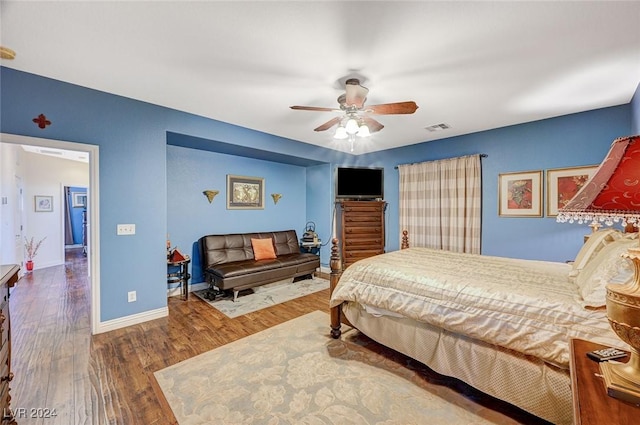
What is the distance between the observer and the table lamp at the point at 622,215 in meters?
0.84

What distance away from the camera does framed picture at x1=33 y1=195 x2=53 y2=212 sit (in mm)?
6150

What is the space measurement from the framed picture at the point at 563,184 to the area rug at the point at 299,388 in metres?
3.00

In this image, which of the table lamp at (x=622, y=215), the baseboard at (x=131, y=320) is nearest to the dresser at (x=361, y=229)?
the baseboard at (x=131, y=320)

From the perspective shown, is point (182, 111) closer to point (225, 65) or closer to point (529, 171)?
point (225, 65)

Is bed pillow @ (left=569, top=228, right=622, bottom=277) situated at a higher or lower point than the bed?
higher

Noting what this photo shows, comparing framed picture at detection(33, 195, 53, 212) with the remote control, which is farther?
framed picture at detection(33, 195, 53, 212)

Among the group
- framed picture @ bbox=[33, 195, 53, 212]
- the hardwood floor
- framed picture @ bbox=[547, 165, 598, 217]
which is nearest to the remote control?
the hardwood floor

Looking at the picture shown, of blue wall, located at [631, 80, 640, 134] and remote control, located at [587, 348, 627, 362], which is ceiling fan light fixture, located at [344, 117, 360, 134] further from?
blue wall, located at [631, 80, 640, 134]

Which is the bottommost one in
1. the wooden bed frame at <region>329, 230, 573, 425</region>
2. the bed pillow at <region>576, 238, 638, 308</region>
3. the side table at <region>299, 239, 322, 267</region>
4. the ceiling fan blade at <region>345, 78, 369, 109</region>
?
the wooden bed frame at <region>329, 230, 573, 425</region>

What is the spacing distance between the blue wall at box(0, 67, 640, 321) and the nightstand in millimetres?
3224

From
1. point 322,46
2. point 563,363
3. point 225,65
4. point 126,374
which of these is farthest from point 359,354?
point 225,65

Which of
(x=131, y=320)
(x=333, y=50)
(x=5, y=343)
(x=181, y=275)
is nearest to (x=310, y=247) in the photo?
(x=181, y=275)

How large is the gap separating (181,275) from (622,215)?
4.31 meters

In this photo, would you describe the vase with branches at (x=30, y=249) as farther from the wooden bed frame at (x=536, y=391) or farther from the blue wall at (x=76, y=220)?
the wooden bed frame at (x=536, y=391)
